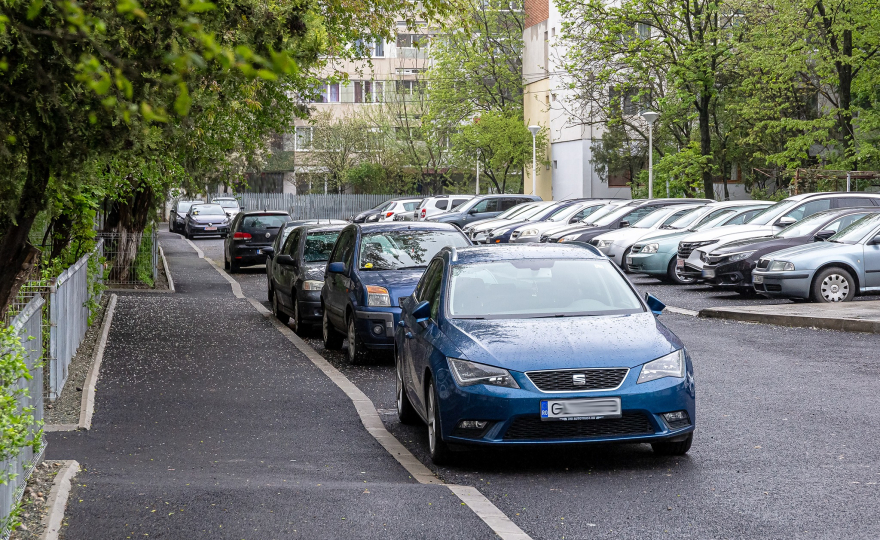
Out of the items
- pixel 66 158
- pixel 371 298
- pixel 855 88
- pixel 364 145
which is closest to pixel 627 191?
pixel 364 145

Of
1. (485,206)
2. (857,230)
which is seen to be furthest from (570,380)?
(485,206)

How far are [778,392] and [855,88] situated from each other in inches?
1168

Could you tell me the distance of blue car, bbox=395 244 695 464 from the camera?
735 cm

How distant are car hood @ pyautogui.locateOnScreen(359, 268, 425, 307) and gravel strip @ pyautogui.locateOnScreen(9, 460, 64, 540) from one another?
19.7 ft

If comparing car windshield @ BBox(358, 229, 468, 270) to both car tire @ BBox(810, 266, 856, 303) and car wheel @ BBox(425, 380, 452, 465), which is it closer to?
car wheel @ BBox(425, 380, 452, 465)

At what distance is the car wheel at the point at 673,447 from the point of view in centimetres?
788

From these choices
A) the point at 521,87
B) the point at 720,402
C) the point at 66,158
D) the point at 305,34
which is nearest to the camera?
the point at 66,158

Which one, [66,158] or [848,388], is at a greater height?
[66,158]

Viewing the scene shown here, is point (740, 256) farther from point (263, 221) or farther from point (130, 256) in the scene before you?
point (263, 221)

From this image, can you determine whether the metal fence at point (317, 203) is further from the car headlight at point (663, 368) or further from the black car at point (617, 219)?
the car headlight at point (663, 368)

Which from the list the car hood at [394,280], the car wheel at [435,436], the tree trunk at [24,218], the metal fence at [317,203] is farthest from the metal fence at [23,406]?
the metal fence at [317,203]

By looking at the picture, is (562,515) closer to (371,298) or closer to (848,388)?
(848,388)

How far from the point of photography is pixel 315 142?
7175 centimetres

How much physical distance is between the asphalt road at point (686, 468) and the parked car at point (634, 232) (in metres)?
13.3
